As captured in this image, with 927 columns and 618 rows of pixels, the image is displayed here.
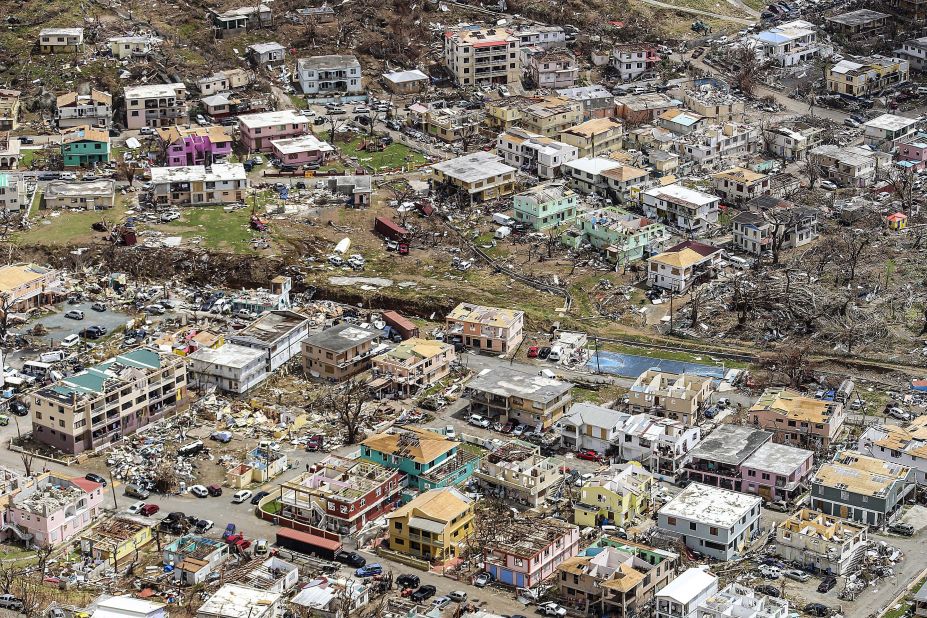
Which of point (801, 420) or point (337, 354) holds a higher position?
point (801, 420)

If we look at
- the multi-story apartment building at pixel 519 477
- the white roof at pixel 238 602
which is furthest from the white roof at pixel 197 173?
the white roof at pixel 238 602

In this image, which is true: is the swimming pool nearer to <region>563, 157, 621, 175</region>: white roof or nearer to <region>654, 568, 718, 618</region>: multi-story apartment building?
<region>654, 568, 718, 618</region>: multi-story apartment building

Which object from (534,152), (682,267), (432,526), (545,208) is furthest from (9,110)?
(432,526)

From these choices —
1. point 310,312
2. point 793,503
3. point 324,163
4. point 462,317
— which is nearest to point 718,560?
point 793,503

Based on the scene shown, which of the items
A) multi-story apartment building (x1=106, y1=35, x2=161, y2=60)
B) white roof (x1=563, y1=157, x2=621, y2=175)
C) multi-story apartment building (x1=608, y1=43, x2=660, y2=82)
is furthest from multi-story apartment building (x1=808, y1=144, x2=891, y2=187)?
multi-story apartment building (x1=106, y1=35, x2=161, y2=60)

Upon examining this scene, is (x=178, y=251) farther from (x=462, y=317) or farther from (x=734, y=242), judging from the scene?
(x=734, y=242)

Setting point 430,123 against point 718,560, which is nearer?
point 718,560

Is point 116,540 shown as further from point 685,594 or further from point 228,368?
Result: point 685,594
